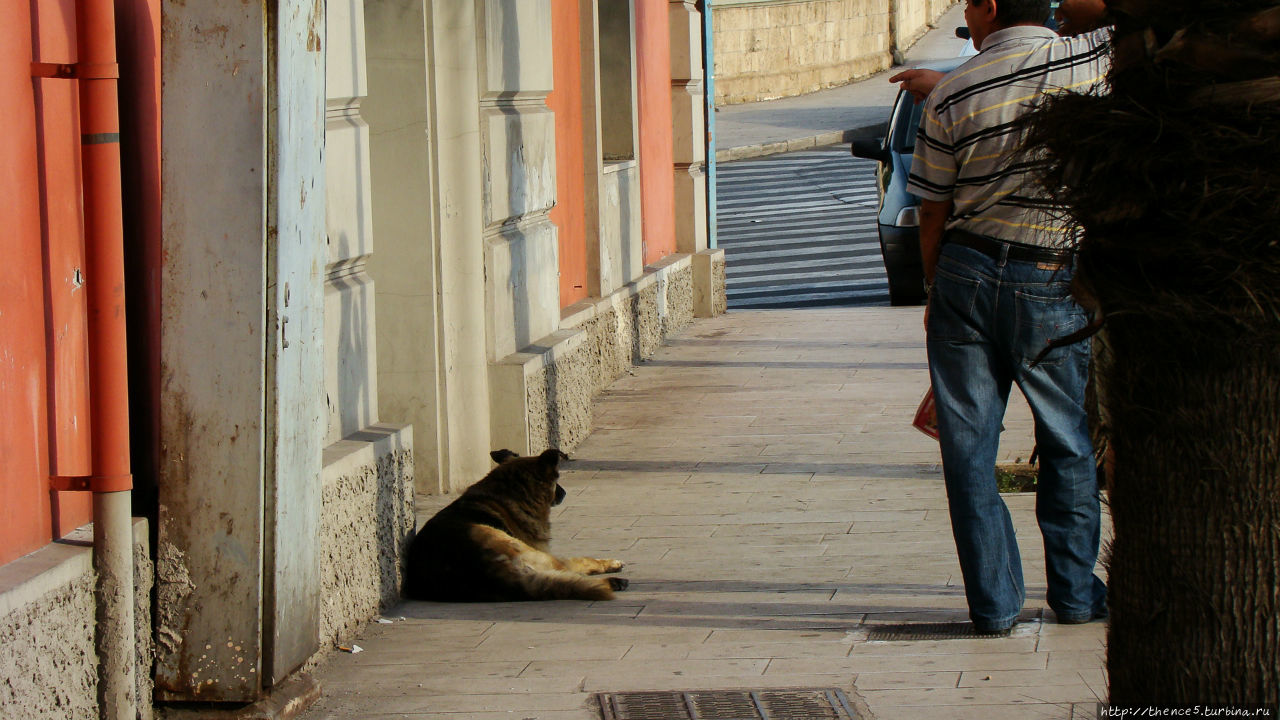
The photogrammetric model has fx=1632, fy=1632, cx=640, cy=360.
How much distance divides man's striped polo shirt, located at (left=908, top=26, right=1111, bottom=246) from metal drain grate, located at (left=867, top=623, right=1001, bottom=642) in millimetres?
1197

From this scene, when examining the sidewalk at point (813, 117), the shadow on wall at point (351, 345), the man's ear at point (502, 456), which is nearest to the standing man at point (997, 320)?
the shadow on wall at point (351, 345)

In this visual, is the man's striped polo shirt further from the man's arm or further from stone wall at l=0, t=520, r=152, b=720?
stone wall at l=0, t=520, r=152, b=720

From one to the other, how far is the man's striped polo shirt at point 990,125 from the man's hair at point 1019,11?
4 cm

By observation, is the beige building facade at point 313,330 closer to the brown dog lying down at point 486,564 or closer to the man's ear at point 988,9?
the brown dog lying down at point 486,564

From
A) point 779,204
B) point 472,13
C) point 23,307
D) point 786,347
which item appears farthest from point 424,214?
point 779,204

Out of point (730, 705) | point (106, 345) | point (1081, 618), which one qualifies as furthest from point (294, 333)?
point (1081, 618)

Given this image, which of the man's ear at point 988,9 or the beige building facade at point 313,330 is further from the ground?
the man's ear at point 988,9

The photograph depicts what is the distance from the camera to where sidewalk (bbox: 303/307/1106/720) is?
177 inches

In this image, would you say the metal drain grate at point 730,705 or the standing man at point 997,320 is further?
the standing man at point 997,320

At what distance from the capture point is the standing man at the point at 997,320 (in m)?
4.58

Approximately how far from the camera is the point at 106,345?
4.02 metres

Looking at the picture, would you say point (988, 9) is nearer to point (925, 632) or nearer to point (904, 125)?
point (925, 632)

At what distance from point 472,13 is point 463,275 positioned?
3.88ft

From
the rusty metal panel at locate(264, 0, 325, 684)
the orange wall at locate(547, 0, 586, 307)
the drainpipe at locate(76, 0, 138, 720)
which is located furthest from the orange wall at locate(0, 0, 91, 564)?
the orange wall at locate(547, 0, 586, 307)
